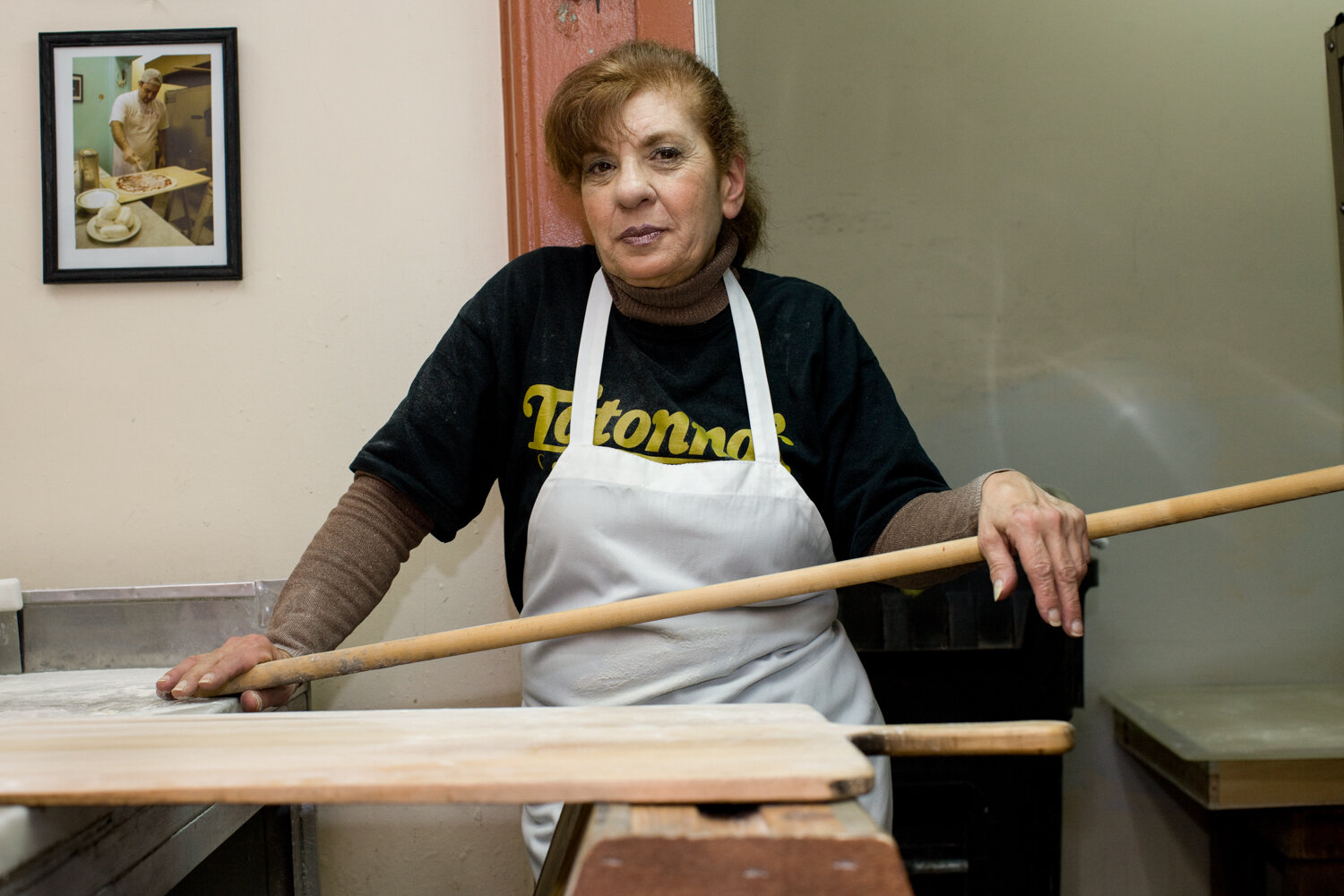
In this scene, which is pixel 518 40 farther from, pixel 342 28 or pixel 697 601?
pixel 697 601

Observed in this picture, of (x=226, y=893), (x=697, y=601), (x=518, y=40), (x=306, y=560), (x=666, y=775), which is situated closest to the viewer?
(x=666, y=775)

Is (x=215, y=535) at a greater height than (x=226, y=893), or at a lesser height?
greater

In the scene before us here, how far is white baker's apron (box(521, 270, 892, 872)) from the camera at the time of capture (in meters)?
1.17

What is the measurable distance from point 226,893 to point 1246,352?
8.63ft

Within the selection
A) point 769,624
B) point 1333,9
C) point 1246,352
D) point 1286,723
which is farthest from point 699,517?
point 1333,9

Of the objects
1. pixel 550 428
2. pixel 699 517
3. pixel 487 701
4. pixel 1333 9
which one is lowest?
pixel 487 701

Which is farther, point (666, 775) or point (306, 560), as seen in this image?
point (306, 560)

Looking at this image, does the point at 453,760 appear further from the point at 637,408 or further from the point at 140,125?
the point at 140,125

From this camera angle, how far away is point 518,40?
1.54 metres

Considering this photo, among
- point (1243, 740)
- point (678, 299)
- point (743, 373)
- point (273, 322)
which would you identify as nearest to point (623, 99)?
point (678, 299)

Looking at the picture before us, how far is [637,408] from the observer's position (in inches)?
49.1

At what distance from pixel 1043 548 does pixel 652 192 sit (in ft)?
2.12

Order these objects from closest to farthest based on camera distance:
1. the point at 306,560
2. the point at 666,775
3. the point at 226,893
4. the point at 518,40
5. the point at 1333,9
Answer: the point at 666,775, the point at 306,560, the point at 226,893, the point at 518,40, the point at 1333,9

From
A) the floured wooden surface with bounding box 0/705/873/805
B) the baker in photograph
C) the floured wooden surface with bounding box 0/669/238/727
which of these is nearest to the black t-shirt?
the floured wooden surface with bounding box 0/669/238/727
